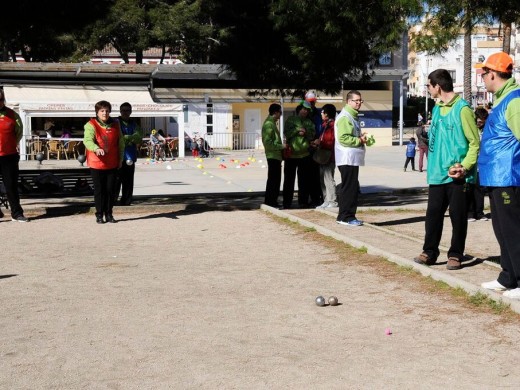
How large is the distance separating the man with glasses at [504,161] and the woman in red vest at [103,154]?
7099 mm

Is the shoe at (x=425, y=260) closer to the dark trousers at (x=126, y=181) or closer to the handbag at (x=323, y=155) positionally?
the handbag at (x=323, y=155)

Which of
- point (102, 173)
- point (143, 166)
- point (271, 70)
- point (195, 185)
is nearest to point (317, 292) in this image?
point (102, 173)

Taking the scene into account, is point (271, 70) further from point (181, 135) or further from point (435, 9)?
point (181, 135)

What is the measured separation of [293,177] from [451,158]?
665 centimetres

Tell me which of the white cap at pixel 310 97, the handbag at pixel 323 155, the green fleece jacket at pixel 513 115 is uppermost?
the white cap at pixel 310 97

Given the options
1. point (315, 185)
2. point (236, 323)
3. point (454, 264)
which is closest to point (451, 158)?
point (454, 264)

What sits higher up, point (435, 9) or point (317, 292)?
point (435, 9)

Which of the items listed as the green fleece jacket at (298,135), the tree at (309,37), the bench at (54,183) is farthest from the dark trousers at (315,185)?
the bench at (54,183)

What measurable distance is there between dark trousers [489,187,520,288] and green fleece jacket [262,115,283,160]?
742 centimetres

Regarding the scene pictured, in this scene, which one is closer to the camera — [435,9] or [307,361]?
[307,361]

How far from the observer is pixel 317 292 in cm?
757

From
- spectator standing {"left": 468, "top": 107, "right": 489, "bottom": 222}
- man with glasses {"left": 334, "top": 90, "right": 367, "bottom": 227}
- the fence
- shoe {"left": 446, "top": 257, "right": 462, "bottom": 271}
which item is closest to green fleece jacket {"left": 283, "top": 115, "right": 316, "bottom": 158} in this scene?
man with glasses {"left": 334, "top": 90, "right": 367, "bottom": 227}

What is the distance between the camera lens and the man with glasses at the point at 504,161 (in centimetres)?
666

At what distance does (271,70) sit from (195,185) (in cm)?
825
